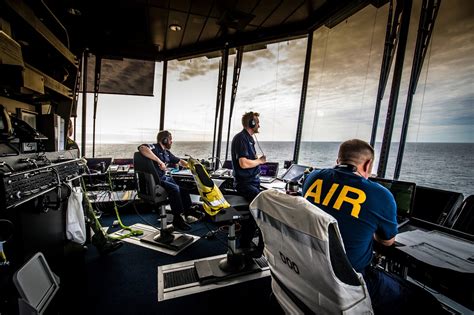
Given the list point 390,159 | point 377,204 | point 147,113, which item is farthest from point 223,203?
point 147,113

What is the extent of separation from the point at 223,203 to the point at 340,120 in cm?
232

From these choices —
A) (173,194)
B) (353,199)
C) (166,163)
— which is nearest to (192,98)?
(166,163)

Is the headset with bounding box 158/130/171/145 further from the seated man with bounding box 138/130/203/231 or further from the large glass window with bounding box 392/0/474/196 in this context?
the large glass window with bounding box 392/0/474/196

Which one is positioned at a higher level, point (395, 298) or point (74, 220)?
point (395, 298)

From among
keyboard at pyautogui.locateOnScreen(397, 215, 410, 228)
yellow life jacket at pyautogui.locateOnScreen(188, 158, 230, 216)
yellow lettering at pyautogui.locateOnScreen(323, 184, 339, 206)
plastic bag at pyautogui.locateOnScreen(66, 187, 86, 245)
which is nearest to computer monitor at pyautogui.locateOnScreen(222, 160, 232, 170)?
yellow life jacket at pyautogui.locateOnScreen(188, 158, 230, 216)

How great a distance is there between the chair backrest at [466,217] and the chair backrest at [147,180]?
2.63 m

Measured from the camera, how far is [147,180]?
2477 millimetres

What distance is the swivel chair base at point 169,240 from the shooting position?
2.63 metres

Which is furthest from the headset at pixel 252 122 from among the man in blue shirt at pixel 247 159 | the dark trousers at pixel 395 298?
the dark trousers at pixel 395 298

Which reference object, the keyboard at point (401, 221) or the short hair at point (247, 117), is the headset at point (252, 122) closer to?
the short hair at point (247, 117)

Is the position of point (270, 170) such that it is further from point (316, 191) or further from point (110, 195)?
point (110, 195)

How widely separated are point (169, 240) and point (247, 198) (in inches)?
46.7

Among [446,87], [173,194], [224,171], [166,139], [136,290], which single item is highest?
[446,87]

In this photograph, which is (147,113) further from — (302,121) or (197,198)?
(302,121)
